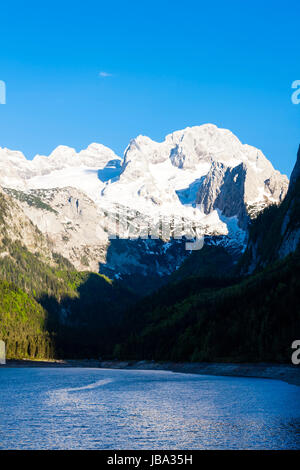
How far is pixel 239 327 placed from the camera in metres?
183

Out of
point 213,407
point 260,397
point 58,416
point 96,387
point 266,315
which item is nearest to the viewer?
point 58,416

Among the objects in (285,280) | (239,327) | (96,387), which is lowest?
(96,387)

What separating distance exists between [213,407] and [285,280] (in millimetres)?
114758

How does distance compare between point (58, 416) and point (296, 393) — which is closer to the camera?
point (58, 416)

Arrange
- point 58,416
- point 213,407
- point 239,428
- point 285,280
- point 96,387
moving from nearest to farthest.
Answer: point 239,428
point 58,416
point 213,407
point 96,387
point 285,280

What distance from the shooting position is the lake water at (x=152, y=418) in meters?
56.6

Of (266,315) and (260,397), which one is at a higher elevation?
(266,315)

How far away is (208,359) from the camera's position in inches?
7200

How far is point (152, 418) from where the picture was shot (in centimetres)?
7344

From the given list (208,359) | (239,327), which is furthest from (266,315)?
(208,359)

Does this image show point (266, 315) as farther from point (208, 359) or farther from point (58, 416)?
point (58, 416)

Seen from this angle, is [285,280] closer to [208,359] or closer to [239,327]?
[239,327]

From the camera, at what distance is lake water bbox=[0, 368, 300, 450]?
56641 millimetres
